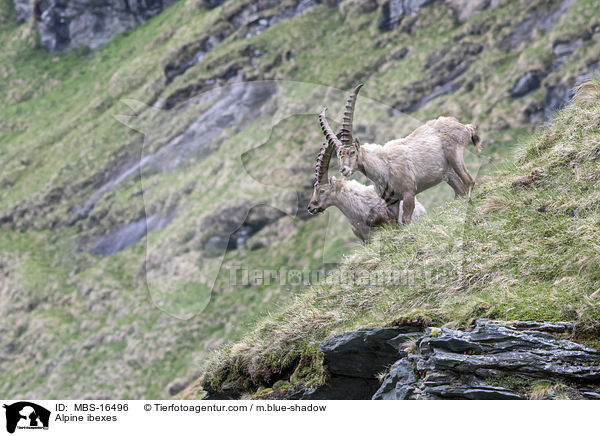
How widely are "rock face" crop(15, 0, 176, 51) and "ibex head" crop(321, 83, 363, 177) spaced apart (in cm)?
11490

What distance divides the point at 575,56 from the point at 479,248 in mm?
49005

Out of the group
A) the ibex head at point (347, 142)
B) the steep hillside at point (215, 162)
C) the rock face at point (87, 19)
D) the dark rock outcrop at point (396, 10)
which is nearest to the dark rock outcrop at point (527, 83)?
the steep hillside at point (215, 162)

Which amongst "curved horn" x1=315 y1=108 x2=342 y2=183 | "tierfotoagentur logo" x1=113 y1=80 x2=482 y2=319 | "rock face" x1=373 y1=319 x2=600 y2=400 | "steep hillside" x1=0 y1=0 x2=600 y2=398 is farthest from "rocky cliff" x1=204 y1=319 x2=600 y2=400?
"tierfotoagentur logo" x1=113 y1=80 x2=482 y2=319

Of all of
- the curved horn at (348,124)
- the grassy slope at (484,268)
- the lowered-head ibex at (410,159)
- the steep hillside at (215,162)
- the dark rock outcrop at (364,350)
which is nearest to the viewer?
the grassy slope at (484,268)

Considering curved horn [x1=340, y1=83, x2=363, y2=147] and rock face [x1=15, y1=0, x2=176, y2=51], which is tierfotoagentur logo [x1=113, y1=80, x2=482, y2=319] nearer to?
curved horn [x1=340, y1=83, x2=363, y2=147]

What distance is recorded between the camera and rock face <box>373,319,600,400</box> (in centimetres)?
819

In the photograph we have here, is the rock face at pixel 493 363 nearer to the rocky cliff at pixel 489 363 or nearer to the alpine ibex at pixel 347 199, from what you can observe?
the rocky cliff at pixel 489 363

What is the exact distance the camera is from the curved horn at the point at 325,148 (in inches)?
618

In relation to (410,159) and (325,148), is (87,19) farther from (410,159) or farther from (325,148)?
(410,159)

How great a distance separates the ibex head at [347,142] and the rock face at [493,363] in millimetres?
6181

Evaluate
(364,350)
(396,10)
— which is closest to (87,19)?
(396,10)

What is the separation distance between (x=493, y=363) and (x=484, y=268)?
2522 millimetres

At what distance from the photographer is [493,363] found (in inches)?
336

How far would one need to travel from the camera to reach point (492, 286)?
10.3 metres
